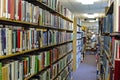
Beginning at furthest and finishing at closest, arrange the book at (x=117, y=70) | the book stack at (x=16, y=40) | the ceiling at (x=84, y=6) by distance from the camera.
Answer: the ceiling at (x=84, y=6), the book stack at (x=16, y=40), the book at (x=117, y=70)

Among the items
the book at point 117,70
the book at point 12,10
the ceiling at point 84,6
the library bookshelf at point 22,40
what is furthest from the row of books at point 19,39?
the ceiling at point 84,6

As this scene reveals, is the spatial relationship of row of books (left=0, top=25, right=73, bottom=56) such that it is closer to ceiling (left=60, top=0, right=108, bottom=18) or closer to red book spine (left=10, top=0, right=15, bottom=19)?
red book spine (left=10, top=0, right=15, bottom=19)

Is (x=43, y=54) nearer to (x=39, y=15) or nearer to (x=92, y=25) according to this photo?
(x=39, y=15)

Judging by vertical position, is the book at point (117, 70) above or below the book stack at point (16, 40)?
below

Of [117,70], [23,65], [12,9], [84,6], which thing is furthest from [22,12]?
[84,6]

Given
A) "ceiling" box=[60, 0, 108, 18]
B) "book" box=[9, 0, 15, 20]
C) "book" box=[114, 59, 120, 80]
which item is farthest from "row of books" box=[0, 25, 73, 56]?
"ceiling" box=[60, 0, 108, 18]

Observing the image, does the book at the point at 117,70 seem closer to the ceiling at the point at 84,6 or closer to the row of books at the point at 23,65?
the row of books at the point at 23,65

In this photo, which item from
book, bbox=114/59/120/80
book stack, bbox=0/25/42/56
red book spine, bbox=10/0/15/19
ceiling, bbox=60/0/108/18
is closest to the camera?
book, bbox=114/59/120/80

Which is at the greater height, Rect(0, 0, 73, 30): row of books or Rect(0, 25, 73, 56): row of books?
Rect(0, 0, 73, 30): row of books

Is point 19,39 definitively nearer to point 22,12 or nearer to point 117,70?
point 22,12

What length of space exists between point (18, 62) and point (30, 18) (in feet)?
2.06

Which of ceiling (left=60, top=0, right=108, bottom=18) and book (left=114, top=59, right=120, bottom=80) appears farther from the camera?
ceiling (left=60, top=0, right=108, bottom=18)

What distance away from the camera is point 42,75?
2.86 meters

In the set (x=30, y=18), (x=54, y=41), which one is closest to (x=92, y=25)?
→ (x=54, y=41)
